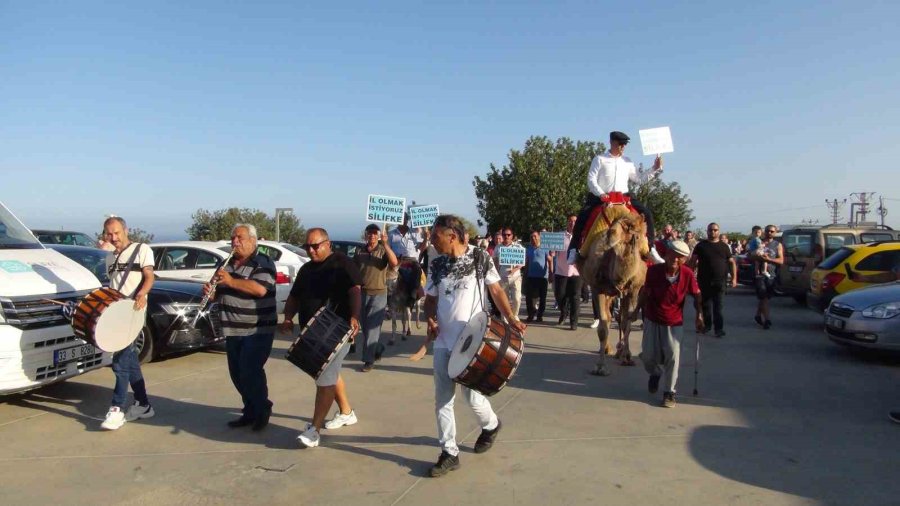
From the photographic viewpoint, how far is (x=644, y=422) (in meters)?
6.17

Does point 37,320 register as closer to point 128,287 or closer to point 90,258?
point 128,287

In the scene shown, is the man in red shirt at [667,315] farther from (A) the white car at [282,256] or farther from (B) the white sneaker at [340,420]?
(A) the white car at [282,256]

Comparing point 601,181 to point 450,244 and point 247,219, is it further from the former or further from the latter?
point 247,219

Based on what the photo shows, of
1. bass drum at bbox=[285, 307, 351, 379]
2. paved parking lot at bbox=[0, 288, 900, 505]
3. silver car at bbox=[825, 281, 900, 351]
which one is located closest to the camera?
paved parking lot at bbox=[0, 288, 900, 505]

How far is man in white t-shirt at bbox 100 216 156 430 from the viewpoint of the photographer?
20.1ft

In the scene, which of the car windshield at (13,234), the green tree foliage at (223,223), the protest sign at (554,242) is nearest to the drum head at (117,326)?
the car windshield at (13,234)

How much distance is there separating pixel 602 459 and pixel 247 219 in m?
37.5

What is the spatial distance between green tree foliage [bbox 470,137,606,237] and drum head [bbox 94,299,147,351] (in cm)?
3409

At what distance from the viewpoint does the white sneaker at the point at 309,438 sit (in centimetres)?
547

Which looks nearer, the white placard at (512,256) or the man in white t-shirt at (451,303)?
the man in white t-shirt at (451,303)

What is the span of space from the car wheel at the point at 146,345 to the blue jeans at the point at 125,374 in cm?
248

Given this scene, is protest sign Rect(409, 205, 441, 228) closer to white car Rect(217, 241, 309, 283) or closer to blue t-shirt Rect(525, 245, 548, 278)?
blue t-shirt Rect(525, 245, 548, 278)

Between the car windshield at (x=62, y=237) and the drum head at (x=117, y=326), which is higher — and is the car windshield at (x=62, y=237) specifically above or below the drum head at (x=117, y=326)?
above

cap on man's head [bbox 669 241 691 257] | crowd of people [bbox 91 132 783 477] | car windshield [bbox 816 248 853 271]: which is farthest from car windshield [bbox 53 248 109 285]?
car windshield [bbox 816 248 853 271]
